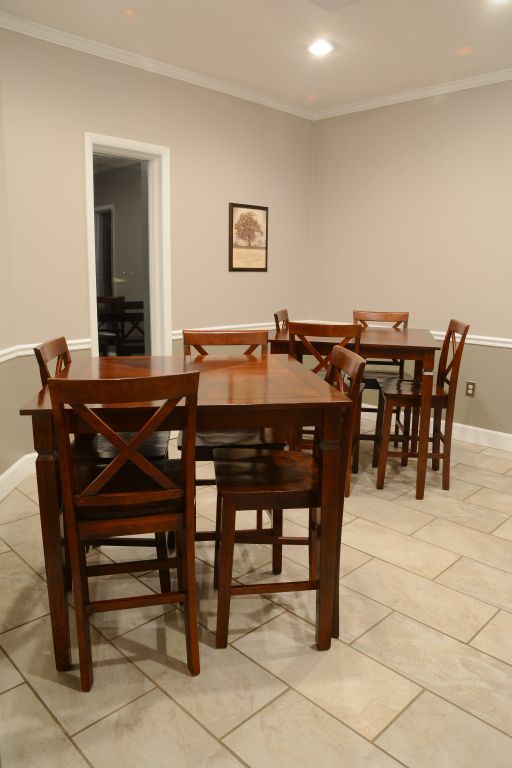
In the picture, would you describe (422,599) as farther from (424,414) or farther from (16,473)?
(16,473)

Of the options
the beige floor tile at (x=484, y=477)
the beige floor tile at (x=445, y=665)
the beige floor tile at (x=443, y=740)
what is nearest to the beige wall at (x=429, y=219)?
the beige floor tile at (x=484, y=477)

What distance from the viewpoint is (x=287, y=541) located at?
7.13ft

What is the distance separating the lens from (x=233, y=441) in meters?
2.47

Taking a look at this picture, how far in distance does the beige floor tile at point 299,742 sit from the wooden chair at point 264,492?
1.18ft

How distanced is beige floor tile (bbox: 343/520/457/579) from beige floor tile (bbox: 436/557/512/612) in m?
0.05

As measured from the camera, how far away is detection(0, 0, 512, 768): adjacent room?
67.2 inches

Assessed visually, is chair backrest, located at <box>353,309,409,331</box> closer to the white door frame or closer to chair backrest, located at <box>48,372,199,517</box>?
the white door frame

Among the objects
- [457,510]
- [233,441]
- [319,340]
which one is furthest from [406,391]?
[233,441]

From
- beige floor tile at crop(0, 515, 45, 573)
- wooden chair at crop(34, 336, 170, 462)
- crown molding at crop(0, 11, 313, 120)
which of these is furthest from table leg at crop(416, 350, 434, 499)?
crown molding at crop(0, 11, 313, 120)

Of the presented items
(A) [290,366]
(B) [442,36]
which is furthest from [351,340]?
(B) [442,36]

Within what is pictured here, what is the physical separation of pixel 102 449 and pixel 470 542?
1838mm

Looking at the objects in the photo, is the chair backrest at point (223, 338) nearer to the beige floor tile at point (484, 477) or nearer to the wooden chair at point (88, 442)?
the wooden chair at point (88, 442)

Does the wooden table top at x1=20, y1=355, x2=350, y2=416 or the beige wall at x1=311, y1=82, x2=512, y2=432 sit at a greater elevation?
the beige wall at x1=311, y1=82, x2=512, y2=432

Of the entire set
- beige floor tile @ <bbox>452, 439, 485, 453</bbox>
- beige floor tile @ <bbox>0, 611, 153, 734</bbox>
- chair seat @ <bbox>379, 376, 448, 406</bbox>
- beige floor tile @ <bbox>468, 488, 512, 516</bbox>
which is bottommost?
beige floor tile @ <bbox>0, 611, 153, 734</bbox>
